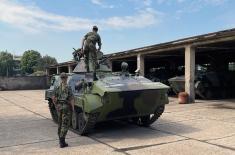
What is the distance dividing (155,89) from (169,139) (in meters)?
1.52

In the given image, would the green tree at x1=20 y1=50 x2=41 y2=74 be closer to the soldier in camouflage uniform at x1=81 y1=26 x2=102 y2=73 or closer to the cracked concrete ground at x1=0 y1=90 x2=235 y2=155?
the cracked concrete ground at x1=0 y1=90 x2=235 y2=155

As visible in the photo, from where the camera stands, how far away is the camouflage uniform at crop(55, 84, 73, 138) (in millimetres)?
8336

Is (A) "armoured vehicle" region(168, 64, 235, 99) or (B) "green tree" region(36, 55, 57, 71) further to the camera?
(B) "green tree" region(36, 55, 57, 71)

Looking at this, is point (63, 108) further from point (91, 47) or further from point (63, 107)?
point (91, 47)

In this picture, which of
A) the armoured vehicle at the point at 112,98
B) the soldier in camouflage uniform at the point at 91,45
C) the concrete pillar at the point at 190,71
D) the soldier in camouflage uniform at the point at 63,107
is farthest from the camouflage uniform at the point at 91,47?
the concrete pillar at the point at 190,71

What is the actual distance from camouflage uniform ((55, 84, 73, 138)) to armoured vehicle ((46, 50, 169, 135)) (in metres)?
0.77

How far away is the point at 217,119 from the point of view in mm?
12156

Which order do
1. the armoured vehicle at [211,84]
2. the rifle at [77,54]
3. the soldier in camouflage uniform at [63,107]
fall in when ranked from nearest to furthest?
the soldier in camouflage uniform at [63,107], the rifle at [77,54], the armoured vehicle at [211,84]

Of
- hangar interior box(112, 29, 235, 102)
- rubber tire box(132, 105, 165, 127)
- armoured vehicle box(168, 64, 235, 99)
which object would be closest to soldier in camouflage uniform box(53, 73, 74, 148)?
rubber tire box(132, 105, 165, 127)

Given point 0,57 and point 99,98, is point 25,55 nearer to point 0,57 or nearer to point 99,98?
point 0,57

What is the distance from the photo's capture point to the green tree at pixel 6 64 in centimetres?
11250

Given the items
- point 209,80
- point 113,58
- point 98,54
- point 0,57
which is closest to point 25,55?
point 0,57

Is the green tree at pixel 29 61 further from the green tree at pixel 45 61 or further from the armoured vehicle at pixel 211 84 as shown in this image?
the armoured vehicle at pixel 211 84

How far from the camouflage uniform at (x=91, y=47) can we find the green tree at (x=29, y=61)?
8537 cm
